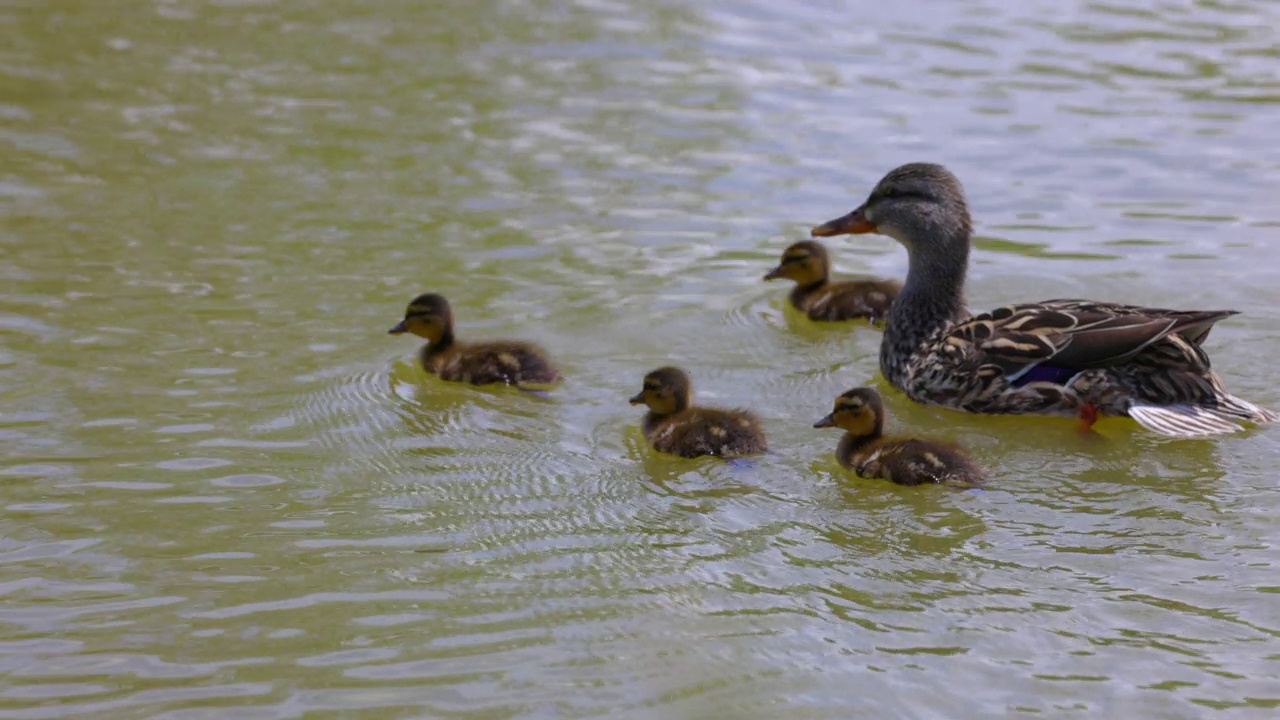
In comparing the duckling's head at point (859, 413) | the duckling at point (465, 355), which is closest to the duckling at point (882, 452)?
the duckling's head at point (859, 413)

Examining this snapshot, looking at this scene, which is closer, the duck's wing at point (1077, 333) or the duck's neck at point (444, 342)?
the duck's wing at point (1077, 333)

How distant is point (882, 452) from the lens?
5.40 meters

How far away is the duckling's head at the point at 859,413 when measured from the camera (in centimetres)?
552

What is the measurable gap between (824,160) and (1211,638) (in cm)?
503

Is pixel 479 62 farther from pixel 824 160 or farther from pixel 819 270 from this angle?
pixel 819 270

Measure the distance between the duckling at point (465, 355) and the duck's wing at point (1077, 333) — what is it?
1.54 m

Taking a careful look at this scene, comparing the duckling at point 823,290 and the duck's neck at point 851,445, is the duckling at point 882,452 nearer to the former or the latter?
the duck's neck at point 851,445

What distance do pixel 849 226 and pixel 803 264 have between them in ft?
0.83

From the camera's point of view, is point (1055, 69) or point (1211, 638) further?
point (1055, 69)

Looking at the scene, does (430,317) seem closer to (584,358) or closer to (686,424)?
(584,358)

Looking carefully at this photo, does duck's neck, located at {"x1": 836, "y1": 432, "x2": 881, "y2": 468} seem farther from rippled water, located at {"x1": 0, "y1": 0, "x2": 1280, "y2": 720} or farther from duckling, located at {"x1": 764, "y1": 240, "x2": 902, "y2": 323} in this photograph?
duckling, located at {"x1": 764, "y1": 240, "x2": 902, "y2": 323}

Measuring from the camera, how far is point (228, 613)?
4348mm

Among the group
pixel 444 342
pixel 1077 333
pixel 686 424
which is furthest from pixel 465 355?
pixel 1077 333

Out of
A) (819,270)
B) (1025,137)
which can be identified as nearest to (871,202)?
(819,270)
